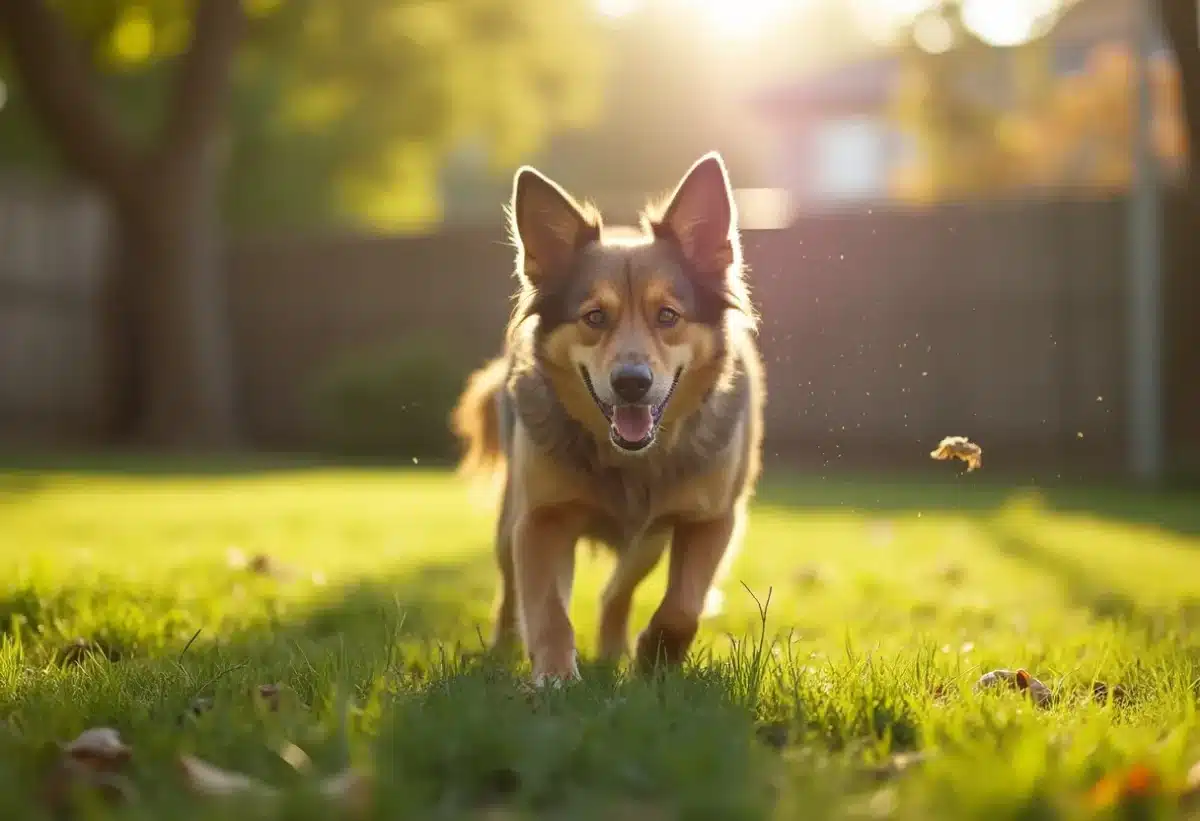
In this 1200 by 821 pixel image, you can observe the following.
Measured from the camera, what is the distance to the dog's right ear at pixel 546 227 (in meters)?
4.23

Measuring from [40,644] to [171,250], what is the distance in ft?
45.0

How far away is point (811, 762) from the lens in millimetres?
2383

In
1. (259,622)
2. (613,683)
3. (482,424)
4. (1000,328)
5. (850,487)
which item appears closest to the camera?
(613,683)

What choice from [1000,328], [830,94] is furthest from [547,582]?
[830,94]

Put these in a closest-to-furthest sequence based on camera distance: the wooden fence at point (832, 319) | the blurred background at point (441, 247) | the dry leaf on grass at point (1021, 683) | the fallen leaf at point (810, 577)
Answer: the dry leaf on grass at point (1021, 683) → the wooden fence at point (832, 319) → the fallen leaf at point (810, 577) → the blurred background at point (441, 247)

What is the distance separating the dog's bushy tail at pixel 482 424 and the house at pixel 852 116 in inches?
1252

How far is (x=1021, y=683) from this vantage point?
325 centimetres

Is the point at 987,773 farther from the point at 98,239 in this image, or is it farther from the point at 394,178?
the point at 394,178

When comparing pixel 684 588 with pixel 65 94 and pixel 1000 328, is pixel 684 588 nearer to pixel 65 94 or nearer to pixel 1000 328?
pixel 1000 328

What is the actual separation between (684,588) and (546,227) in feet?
4.18

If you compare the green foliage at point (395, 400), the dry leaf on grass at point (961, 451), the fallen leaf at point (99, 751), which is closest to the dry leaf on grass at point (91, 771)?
the fallen leaf at point (99, 751)

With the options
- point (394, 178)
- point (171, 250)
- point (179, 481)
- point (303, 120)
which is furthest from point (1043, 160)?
point (179, 481)

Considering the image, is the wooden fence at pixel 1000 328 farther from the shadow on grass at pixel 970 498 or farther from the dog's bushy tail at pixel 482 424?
the dog's bushy tail at pixel 482 424

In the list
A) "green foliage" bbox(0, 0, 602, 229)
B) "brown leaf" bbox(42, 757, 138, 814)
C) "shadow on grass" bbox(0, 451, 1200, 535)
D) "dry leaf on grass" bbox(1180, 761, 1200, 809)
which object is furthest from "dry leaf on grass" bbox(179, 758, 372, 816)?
"green foliage" bbox(0, 0, 602, 229)
